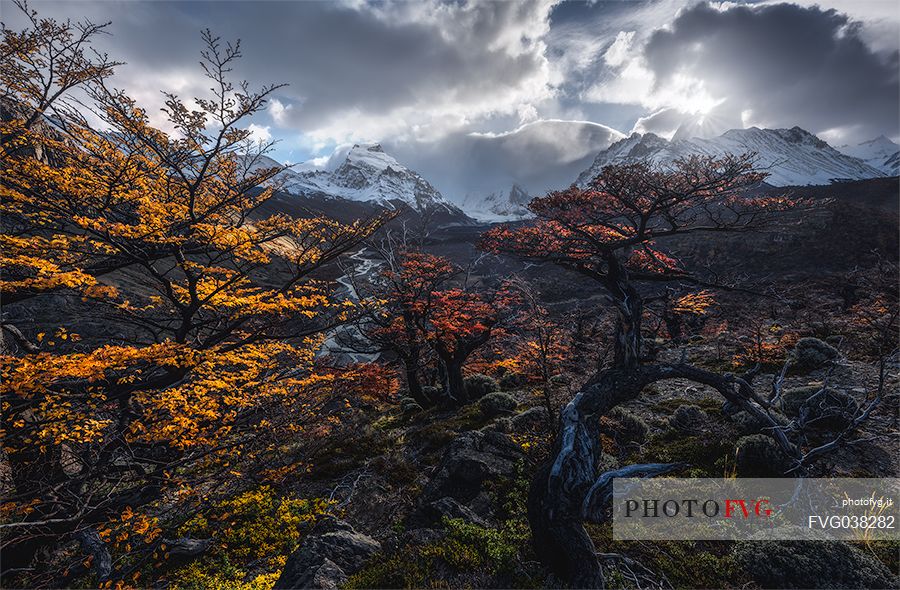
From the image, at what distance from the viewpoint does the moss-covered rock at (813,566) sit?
5.02 metres

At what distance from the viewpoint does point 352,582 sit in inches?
206

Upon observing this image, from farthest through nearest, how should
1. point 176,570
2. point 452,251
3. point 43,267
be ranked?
point 452,251
point 176,570
point 43,267

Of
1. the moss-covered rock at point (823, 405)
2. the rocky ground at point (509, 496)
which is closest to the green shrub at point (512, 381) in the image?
the rocky ground at point (509, 496)

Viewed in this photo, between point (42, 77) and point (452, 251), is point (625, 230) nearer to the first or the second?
point (42, 77)

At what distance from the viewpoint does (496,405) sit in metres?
13.8

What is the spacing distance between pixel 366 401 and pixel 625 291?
671 inches

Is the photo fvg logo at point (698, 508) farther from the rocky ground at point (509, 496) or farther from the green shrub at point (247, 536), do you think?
the green shrub at point (247, 536)

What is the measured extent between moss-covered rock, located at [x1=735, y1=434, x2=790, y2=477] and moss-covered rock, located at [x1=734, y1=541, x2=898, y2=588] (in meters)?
2.03

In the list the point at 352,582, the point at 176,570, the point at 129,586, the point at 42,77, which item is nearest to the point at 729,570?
the point at 352,582

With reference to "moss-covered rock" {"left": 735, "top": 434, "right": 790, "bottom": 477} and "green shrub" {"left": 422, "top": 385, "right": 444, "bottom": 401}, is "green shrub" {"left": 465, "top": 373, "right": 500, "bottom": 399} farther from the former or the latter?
"moss-covered rock" {"left": 735, "top": 434, "right": 790, "bottom": 477}

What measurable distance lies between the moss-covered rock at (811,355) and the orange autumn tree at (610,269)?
9241 mm

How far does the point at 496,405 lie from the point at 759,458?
809cm

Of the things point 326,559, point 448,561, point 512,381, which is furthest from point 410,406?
point 448,561

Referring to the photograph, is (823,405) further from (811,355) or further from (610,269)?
(610,269)
